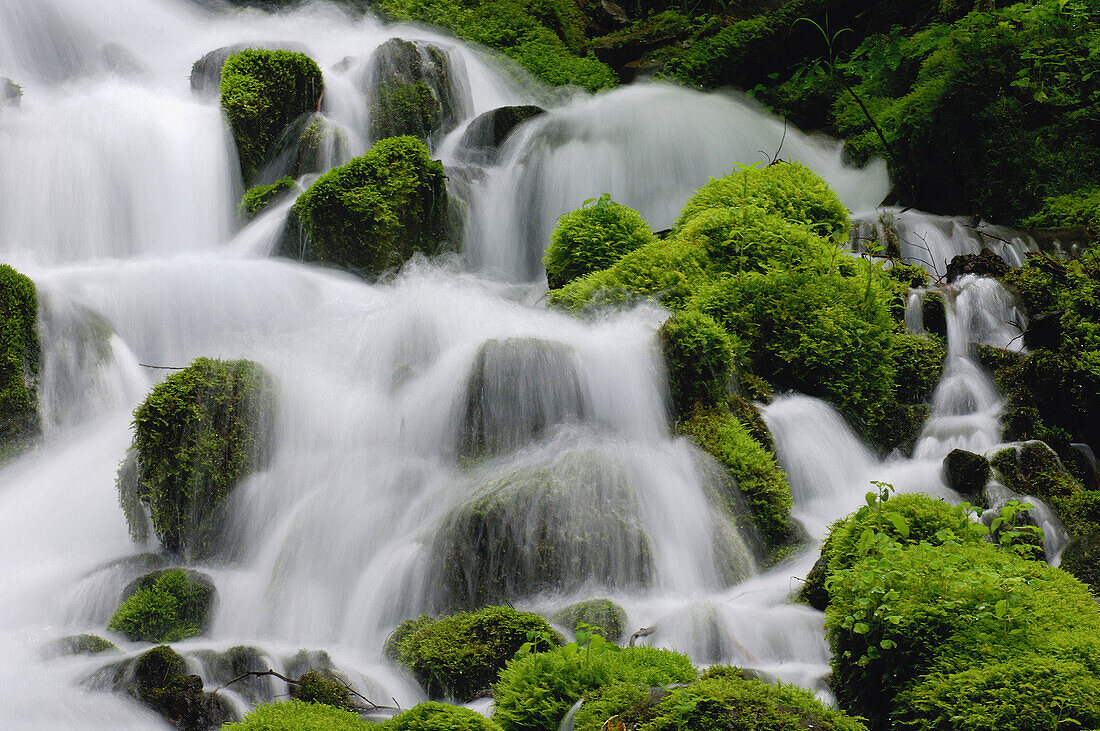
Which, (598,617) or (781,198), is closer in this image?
(598,617)

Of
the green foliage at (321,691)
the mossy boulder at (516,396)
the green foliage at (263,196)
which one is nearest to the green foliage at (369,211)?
the green foliage at (263,196)

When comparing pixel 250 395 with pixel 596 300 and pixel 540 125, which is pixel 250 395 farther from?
pixel 540 125

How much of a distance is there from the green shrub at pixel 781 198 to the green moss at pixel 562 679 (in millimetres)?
5000

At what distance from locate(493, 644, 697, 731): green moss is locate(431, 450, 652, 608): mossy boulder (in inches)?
58.7

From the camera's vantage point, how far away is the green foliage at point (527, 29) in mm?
14578

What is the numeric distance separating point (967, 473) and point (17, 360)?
7023mm

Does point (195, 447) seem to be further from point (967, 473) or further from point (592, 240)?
point (967, 473)

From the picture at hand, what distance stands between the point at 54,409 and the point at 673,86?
959cm

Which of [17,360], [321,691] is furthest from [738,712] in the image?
[17,360]

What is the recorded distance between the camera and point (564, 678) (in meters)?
3.50

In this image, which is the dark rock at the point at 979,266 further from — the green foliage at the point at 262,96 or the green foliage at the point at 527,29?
the green foliage at the point at 262,96

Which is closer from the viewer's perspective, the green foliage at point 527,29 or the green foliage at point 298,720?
the green foliage at point 298,720

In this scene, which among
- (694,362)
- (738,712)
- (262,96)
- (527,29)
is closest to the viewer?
(738,712)

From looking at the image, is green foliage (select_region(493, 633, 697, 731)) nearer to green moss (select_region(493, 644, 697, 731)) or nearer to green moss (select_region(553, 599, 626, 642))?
green moss (select_region(493, 644, 697, 731))
